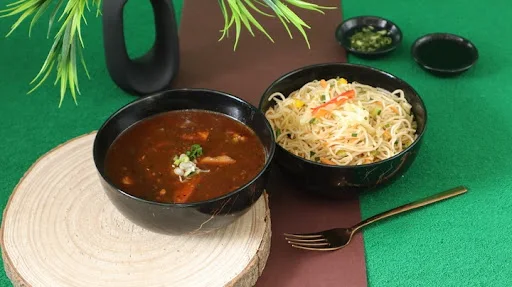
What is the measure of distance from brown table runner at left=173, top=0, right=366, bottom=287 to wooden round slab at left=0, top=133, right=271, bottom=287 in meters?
0.14

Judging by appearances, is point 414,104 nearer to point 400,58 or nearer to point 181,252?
point 400,58

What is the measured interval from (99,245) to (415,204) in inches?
35.9

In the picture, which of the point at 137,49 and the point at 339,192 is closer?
the point at 339,192

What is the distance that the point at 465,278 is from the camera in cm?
169

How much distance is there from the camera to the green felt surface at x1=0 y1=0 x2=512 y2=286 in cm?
175

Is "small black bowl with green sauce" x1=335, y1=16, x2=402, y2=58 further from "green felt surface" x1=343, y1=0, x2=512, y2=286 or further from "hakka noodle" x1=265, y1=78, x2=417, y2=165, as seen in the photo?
"hakka noodle" x1=265, y1=78, x2=417, y2=165

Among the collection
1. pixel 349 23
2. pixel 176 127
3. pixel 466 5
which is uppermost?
pixel 176 127

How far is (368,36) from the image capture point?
253cm

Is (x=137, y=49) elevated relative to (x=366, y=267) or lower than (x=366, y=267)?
elevated

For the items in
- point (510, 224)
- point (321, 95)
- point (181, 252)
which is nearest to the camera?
point (181, 252)

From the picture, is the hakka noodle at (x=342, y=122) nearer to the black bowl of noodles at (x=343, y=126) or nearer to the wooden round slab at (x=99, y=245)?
the black bowl of noodles at (x=343, y=126)

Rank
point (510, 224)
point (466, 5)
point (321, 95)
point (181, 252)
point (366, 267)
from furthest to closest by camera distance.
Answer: point (466, 5) → point (321, 95) → point (510, 224) → point (366, 267) → point (181, 252)

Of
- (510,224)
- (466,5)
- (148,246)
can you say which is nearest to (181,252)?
(148,246)

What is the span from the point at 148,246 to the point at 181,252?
9cm
